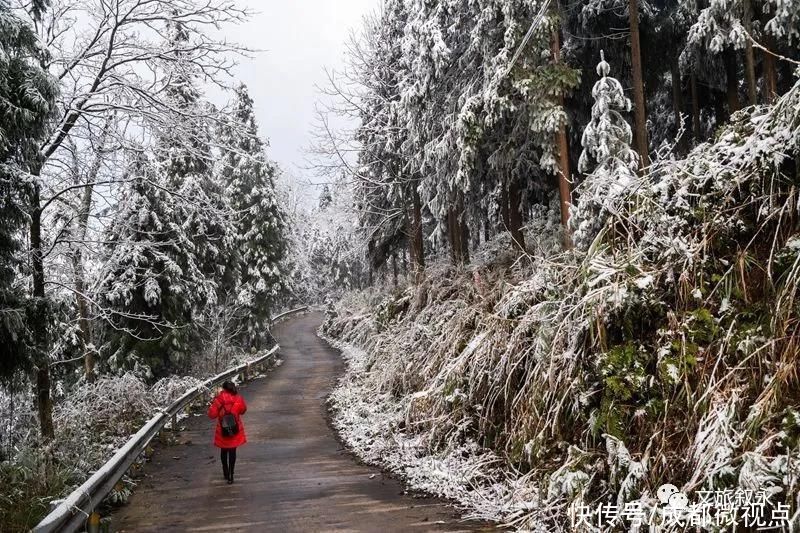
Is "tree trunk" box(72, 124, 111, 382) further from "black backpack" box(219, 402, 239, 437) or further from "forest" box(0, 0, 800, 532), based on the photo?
"black backpack" box(219, 402, 239, 437)

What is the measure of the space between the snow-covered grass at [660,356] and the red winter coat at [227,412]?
272cm

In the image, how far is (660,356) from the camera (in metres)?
5.18

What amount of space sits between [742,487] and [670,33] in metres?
15.7

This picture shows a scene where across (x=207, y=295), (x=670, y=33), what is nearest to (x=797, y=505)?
(x=670, y=33)

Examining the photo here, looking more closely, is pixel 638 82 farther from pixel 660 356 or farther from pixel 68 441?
pixel 68 441

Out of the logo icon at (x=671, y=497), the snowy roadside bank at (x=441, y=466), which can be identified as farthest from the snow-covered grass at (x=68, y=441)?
the logo icon at (x=671, y=497)

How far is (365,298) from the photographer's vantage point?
38.5 m

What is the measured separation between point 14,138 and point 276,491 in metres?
5.72

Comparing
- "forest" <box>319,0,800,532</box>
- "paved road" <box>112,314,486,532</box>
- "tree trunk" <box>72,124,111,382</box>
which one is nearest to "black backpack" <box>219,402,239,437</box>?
"paved road" <box>112,314,486,532</box>

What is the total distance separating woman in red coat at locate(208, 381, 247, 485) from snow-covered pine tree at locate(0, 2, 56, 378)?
8.88 feet

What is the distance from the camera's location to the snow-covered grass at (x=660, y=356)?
14.5 ft

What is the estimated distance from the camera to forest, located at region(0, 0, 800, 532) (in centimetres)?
495

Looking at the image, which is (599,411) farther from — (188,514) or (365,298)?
(365,298)

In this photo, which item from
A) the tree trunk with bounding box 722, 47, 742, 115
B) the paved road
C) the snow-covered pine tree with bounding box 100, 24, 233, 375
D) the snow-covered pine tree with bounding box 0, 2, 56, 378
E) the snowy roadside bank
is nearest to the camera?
the snowy roadside bank
